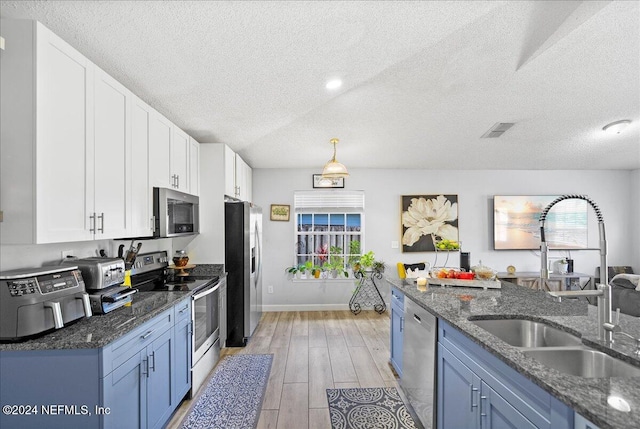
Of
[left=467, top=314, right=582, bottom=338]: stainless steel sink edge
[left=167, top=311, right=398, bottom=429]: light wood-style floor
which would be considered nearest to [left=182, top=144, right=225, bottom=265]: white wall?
[left=167, top=311, right=398, bottom=429]: light wood-style floor

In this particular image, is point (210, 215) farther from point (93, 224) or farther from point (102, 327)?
point (102, 327)

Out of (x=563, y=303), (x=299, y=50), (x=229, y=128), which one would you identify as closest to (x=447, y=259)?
(x=563, y=303)

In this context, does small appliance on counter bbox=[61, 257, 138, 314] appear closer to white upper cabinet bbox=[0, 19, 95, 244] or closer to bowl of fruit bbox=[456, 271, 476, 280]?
white upper cabinet bbox=[0, 19, 95, 244]

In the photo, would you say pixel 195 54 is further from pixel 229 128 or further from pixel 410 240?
pixel 410 240

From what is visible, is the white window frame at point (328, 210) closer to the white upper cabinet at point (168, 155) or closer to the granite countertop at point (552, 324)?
the white upper cabinet at point (168, 155)

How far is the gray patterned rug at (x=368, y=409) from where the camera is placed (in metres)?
2.39

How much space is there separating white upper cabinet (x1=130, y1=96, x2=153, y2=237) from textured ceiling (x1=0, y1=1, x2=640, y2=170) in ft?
0.58

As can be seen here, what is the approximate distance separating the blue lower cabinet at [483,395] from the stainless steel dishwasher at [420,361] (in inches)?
3.0

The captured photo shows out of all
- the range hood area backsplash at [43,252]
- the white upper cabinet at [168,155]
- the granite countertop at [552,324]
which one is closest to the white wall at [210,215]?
the white upper cabinet at [168,155]

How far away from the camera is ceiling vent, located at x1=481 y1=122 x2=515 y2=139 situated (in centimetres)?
422

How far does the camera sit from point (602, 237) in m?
1.47

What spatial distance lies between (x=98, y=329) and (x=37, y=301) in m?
0.30

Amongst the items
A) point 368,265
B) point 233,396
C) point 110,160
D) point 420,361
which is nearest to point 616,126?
point 368,265

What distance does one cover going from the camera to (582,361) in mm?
1511
